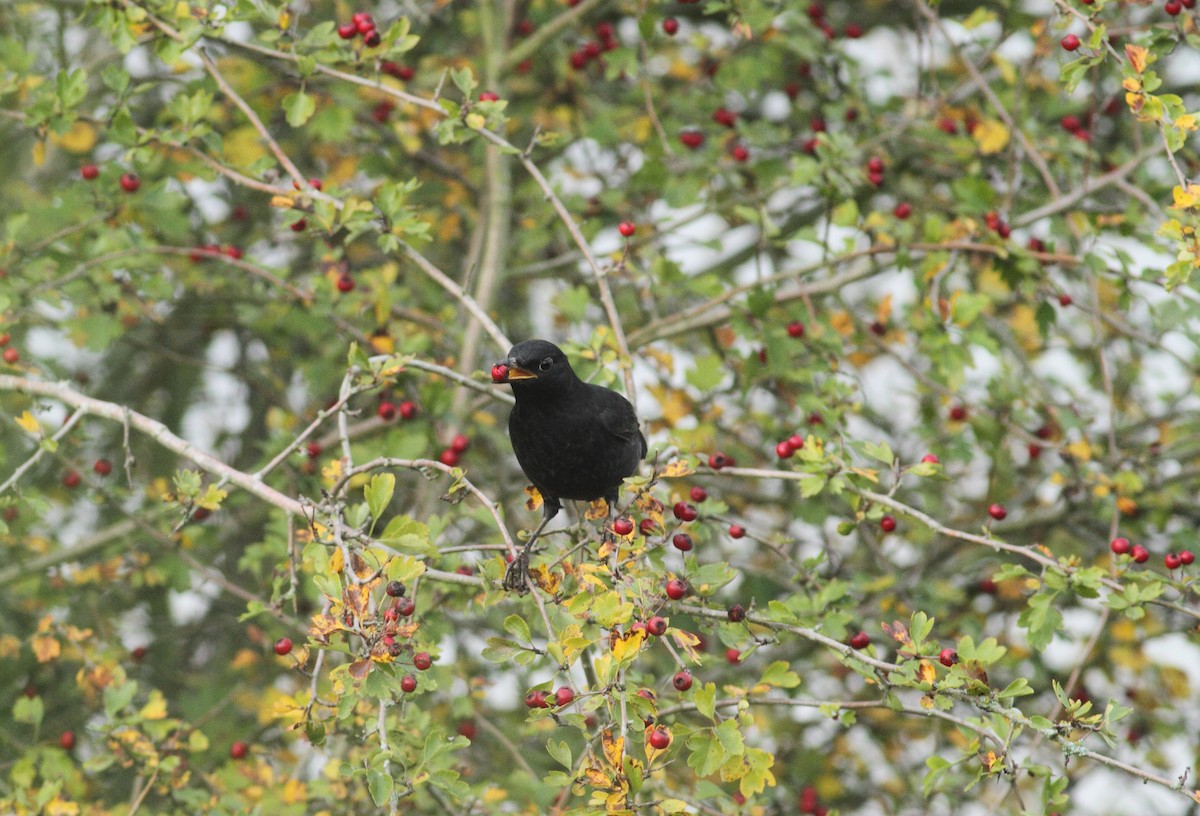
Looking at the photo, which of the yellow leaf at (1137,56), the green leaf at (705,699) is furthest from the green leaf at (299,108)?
the yellow leaf at (1137,56)

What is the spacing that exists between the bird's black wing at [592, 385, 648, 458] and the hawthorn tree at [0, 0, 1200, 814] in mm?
73

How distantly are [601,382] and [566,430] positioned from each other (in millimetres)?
315

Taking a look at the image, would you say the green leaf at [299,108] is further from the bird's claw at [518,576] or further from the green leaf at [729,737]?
the green leaf at [729,737]

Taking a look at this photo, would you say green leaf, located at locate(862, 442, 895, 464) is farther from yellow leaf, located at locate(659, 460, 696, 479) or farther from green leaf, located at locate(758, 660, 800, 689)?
green leaf, located at locate(758, 660, 800, 689)

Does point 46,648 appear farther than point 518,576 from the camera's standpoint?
A: Yes

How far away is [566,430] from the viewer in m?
3.88

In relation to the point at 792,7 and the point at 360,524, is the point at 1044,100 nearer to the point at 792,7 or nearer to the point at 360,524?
the point at 792,7

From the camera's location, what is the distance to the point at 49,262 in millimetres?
4723

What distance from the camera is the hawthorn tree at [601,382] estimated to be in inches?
130

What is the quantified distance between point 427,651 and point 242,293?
2.62 metres

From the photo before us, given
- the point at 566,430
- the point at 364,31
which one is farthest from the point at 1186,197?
the point at 364,31

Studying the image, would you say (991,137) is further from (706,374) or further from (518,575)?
(518,575)

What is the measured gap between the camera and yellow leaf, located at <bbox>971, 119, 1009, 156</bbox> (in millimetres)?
5219

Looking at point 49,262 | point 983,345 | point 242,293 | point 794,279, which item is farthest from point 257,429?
point 983,345
